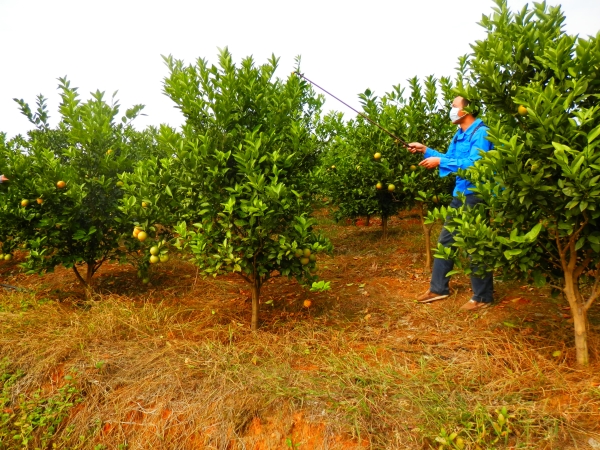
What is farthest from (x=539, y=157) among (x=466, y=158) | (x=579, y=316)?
(x=466, y=158)

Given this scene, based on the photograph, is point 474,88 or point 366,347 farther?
point 366,347

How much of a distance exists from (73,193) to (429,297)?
169 inches

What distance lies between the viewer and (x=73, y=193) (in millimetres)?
4859

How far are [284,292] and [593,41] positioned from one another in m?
4.05

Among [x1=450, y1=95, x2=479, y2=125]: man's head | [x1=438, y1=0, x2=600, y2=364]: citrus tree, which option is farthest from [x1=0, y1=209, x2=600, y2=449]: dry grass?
[x1=450, y1=95, x2=479, y2=125]: man's head

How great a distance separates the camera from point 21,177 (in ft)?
17.4

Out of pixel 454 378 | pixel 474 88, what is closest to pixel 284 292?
pixel 454 378

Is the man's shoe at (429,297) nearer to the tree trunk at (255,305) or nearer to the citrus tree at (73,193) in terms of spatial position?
the tree trunk at (255,305)

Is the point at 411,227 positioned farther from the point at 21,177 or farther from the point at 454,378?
the point at 21,177

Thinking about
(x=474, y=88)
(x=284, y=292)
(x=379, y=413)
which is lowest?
(x=379, y=413)

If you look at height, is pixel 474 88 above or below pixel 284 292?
above

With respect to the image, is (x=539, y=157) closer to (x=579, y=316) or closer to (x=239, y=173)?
(x=579, y=316)

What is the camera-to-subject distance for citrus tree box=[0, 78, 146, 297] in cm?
495

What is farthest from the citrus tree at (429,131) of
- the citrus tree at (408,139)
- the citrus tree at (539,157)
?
the citrus tree at (539,157)
